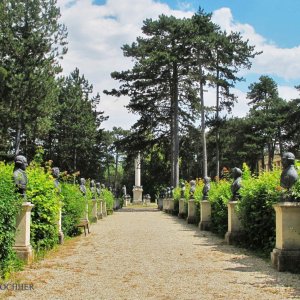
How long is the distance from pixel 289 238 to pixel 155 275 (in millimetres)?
2422

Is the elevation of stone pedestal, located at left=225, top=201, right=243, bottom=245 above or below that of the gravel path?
above

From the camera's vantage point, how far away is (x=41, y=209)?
1009cm

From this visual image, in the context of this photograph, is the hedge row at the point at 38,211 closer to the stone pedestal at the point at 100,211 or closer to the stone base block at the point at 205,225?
the stone base block at the point at 205,225

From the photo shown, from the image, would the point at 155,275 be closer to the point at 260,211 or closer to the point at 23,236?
the point at 23,236

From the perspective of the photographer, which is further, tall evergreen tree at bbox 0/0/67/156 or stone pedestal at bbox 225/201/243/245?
tall evergreen tree at bbox 0/0/67/156

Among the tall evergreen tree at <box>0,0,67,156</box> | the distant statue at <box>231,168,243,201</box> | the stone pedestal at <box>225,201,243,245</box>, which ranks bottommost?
the stone pedestal at <box>225,201,243,245</box>

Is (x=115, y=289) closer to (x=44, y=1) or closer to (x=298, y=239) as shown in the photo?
(x=298, y=239)

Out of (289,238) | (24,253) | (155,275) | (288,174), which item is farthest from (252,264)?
(24,253)

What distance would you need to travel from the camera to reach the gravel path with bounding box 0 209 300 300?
6.30m

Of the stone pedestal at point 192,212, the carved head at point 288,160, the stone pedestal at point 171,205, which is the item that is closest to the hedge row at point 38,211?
the carved head at point 288,160

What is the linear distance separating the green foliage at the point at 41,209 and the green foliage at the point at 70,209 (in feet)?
7.22

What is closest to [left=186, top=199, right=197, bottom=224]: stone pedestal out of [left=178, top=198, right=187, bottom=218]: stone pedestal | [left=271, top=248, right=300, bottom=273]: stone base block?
[left=178, top=198, right=187, bottom=218]: stone pedestal

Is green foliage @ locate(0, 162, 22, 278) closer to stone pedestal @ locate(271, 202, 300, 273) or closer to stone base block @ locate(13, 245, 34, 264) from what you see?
stone base block @ locate(13, 245, 34, 264)

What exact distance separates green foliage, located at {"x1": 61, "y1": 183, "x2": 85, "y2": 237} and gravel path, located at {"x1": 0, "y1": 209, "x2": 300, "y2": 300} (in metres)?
1.50
